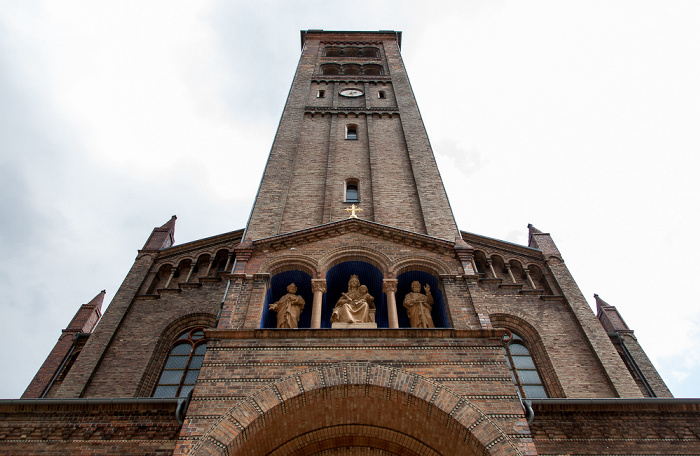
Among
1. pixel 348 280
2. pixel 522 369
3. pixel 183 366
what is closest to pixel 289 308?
pixel 348 280

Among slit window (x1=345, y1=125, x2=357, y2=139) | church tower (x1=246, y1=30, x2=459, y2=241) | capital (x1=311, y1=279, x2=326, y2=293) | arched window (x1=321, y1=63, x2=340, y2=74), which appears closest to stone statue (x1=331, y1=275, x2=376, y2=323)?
capital (x1=311, y1=279, x2=326, y2=293)

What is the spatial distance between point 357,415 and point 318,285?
3373 millimetres

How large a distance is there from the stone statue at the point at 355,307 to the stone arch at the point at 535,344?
4.29 meters

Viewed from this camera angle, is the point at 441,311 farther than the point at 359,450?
Yes

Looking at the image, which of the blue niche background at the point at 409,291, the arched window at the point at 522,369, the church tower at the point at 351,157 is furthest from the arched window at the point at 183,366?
the arched window at the point at 522,369

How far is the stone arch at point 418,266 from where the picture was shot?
12.9m

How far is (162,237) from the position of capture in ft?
59.8

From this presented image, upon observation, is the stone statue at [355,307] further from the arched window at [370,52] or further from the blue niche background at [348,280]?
the arched window at [370,52]

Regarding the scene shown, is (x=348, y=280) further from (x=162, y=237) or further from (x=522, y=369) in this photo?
(x=162, y=237)

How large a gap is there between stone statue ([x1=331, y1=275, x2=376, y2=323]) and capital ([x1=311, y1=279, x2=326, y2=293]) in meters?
0.51

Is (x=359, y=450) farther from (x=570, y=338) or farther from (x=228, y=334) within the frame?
(x=570, y=338)

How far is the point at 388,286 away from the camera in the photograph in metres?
12.4

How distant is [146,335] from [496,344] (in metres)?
9.05

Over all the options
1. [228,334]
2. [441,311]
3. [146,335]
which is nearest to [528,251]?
[441,311]
